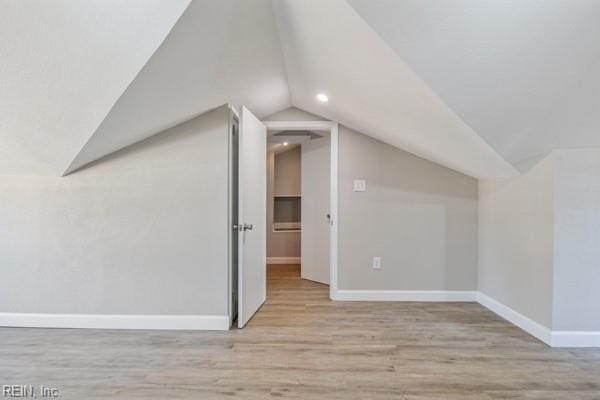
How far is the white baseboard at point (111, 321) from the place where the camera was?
2.80m

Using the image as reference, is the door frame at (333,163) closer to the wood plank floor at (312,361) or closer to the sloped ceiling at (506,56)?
the wood plank floor at (312,361)

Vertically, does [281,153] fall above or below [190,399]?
above

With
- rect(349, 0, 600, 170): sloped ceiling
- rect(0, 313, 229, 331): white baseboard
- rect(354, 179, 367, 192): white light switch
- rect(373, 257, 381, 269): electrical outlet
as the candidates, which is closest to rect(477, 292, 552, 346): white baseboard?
rect(373, 257, 381, 269): electrical outlet

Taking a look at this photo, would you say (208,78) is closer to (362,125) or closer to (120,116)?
(120,116)

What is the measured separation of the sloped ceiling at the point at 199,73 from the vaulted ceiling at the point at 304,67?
0.01 metres

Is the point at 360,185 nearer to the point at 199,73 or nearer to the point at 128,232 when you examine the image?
the point at 199,73

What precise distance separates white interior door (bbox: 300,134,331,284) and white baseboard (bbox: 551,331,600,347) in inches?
97.7

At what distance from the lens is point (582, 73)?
6.04 feet

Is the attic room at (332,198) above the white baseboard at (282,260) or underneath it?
above

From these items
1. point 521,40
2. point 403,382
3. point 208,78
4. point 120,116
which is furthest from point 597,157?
point 120,116

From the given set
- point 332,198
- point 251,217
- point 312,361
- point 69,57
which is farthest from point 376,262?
point 69,57

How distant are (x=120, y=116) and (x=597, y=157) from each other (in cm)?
333

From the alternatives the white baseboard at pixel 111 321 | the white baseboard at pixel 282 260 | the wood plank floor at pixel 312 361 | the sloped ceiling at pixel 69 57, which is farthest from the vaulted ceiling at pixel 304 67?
the white baseboard at pixel 282 260

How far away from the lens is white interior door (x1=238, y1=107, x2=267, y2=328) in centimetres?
283
